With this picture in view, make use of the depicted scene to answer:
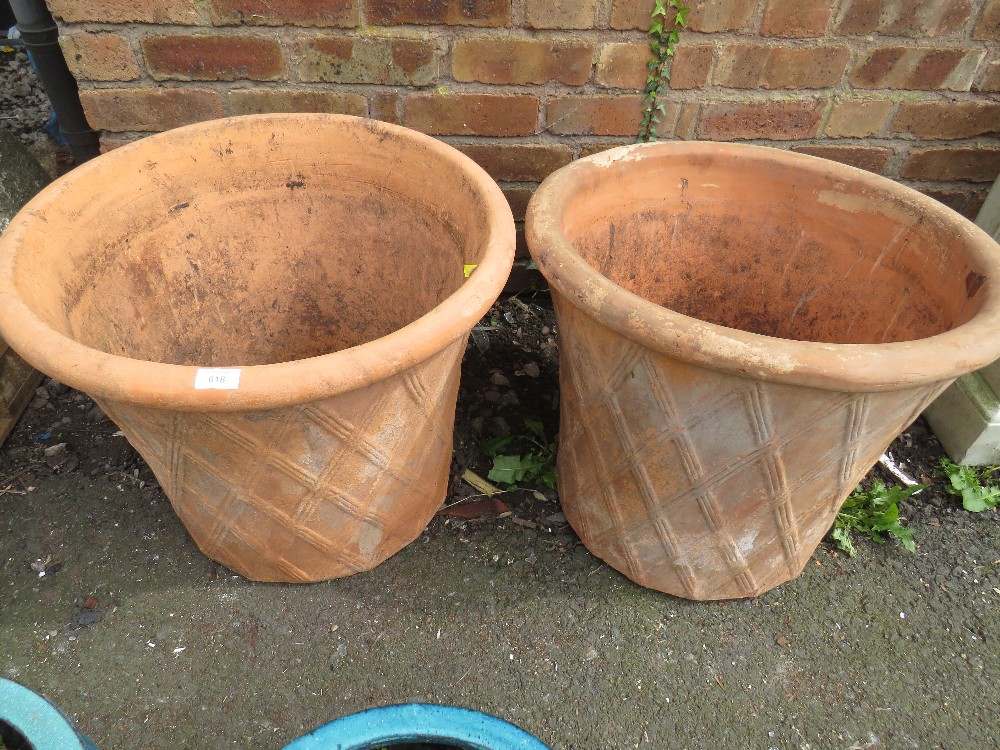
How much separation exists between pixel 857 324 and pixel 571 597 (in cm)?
97

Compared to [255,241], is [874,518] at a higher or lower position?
lower

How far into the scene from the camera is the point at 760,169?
1.62 metres

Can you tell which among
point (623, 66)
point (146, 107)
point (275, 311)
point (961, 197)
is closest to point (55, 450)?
point (275, 311)

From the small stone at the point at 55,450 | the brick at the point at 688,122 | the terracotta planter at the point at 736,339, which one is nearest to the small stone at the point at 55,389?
the small stone at the point at 55,450

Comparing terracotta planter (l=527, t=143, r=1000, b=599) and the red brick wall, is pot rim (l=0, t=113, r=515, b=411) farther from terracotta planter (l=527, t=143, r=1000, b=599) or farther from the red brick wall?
the red brick wall

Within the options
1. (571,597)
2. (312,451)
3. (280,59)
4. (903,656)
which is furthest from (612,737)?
(280,59)

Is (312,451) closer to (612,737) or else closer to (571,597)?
(571,597)

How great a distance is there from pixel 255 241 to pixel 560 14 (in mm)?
979

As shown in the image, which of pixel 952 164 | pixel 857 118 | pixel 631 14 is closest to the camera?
pixel 631 14

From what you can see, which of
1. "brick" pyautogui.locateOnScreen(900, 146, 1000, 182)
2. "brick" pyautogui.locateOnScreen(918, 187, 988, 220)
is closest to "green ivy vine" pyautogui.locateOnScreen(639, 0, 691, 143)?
"brick" pyautogui.locateOnScreen(900, 146, 1000, 182)

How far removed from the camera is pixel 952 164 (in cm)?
205

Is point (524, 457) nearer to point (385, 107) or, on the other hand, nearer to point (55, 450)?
point (385, 107)

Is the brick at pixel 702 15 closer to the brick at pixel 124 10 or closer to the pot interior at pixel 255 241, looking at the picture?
the pot interior at pixel 255 241

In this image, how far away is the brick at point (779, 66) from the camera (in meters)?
1.80
